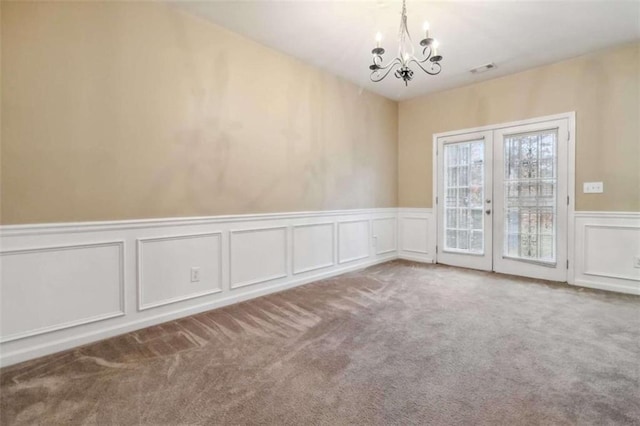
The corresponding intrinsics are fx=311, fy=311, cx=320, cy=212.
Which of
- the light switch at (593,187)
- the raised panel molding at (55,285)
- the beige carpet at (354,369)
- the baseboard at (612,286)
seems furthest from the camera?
the light switch at (593,187)

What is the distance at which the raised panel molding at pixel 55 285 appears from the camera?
2020 mm

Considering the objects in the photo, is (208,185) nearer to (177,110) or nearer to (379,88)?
(177,110)

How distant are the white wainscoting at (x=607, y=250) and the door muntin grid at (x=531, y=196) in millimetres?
268

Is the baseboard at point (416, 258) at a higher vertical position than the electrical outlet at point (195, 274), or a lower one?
lower

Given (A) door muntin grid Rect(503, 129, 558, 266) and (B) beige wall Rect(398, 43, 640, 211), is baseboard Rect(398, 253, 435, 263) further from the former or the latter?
(B) beige wall Rect(398, 43, 640, 211)

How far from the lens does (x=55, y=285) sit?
7.13 feet

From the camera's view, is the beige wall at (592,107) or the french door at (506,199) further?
the french door at (506,199)

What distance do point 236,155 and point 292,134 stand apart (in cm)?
81

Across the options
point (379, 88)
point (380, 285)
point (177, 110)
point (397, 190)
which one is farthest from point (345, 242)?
point (177, 110)

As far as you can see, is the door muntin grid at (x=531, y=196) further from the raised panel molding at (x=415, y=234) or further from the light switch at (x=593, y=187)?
the raised panel molding at (x=415, y=234)

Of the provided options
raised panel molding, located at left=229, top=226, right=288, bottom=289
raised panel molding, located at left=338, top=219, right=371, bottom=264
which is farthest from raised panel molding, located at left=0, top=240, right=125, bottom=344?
raised panel molding, located at left=338, top=219, right=371, bottom=264

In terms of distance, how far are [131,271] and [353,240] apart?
2836 mm

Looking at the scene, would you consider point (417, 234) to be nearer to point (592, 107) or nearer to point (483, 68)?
point (483, 68)

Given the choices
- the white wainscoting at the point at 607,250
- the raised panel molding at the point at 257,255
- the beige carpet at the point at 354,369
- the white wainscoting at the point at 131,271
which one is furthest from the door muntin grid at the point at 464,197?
the raised panel molding at the point at 257,255
